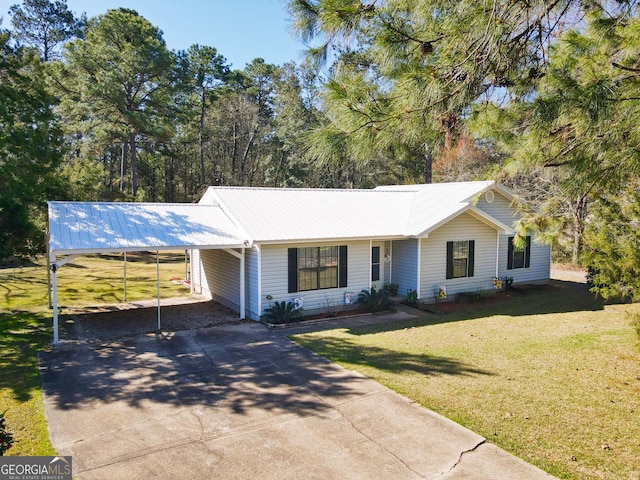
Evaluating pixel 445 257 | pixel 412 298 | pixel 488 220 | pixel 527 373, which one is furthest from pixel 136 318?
pixel 488 220

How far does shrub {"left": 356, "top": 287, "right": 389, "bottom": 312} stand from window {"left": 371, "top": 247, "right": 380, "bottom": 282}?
1124 millimetres

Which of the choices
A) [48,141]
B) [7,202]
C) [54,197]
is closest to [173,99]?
[54,197]

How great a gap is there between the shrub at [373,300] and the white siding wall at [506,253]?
589 centimetres

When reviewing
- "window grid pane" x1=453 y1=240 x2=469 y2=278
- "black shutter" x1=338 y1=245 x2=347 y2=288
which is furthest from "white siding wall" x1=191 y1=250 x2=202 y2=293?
"window grid pane" x1=453 y1=240 x2=469 y2=278

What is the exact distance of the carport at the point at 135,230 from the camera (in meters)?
10.7

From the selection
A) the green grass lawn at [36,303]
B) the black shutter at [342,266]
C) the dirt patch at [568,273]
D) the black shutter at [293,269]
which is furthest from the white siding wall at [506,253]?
the green grass lawn at [36,303]

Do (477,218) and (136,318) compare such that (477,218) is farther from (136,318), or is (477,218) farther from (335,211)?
(136,318)

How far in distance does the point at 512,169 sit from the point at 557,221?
73.7 inches

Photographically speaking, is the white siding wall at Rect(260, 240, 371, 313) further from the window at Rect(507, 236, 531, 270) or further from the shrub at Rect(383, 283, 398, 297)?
the window at Rect(507, 236, 531, 270)

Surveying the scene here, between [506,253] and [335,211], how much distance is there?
7.37 m

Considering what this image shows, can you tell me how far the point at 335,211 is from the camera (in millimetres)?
15484

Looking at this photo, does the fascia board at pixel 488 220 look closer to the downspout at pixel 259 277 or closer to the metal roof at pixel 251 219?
the metal roof at pixel 251 219

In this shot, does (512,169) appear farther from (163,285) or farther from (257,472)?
(163,285)

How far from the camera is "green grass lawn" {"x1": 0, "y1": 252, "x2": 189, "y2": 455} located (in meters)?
6.64
